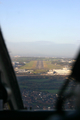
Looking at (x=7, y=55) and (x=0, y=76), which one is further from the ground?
(x=7, y=55)

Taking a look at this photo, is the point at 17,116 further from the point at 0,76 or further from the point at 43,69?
the point at 43,69

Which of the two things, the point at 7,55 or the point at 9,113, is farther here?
the point at 7,55

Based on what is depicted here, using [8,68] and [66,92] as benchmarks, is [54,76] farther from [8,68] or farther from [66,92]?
[66,92]

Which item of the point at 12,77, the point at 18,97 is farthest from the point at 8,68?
the point at 18,97

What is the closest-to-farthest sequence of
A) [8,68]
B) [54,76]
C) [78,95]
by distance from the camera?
1. [78,95]
2. [8,68]
3. [54,76]

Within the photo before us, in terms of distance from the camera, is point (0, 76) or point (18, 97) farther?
point (18, 97)

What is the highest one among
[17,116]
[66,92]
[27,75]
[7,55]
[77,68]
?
[77,68]

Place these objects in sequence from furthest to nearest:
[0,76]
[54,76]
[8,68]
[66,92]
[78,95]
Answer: [54,76], [8,68], [0,76], [66,92], [78,95]

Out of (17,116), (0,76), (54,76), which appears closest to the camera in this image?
(17,116)

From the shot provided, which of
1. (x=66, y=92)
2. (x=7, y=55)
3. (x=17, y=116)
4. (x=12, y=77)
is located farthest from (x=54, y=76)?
(x=66, y=92)
